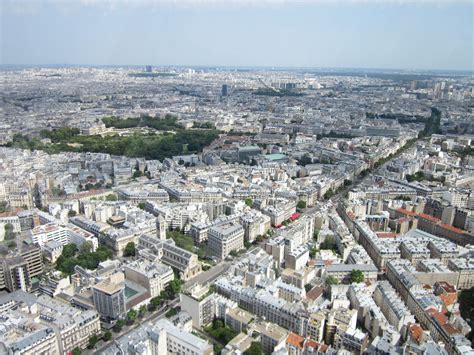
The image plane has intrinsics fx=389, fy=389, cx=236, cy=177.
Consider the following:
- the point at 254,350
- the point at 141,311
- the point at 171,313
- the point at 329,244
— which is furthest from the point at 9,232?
the point at 329,244

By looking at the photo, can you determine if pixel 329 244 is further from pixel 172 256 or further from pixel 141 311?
pixel 141 311

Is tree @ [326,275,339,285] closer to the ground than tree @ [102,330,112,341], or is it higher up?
higher up

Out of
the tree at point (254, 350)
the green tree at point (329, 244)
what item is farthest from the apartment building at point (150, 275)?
the green tree at point (329, 244)

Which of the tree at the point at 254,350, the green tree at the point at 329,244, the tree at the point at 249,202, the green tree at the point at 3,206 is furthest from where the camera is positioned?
the tree at the point at 249,202

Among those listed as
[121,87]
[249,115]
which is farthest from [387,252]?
[121,87]

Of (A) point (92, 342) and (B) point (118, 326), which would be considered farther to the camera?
(B) point (118, 326)

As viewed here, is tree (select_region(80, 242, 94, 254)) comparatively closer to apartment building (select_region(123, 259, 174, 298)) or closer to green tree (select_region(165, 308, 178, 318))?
apartment building (select_region(123, 259, 174, 298))

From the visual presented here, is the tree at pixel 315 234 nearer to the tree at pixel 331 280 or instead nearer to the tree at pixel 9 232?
the tree at pixel 331 280

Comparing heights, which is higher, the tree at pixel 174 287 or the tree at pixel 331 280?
the tree at pixel 331 280

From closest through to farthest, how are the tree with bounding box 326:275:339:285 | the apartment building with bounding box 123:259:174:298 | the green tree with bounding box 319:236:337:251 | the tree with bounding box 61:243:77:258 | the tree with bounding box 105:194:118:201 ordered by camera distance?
1. the apartment building with bounding box 123:259:174:298
2. the tree with bounding box 326:275:339:285
3. the tree with bounding box 61:243:77:258
4. the green tree with bounding box 319:236:337:251
5. the tree with bounding box 105:194:118:201

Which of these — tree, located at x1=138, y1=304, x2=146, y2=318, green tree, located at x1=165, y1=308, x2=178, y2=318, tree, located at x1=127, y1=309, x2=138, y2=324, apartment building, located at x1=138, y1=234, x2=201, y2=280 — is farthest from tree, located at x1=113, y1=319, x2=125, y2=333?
apartment building, located at x1=138, y1=234, x2=201, y2=280
